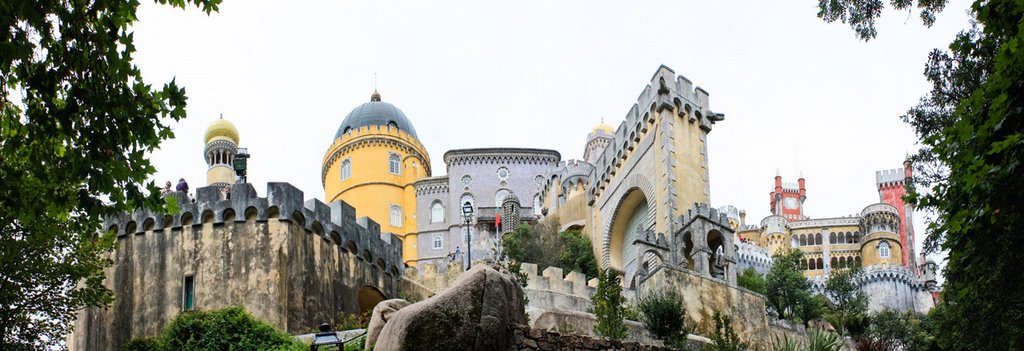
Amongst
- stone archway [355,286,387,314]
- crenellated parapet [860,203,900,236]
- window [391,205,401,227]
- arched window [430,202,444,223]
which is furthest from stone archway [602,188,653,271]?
crenellated parapet [860,203,900,236]

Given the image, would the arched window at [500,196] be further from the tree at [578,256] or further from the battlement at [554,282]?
the battlement at [554,282]

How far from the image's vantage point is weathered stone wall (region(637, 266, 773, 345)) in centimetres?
3291

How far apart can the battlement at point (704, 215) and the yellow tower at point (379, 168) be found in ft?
115

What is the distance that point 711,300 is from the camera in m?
33.5

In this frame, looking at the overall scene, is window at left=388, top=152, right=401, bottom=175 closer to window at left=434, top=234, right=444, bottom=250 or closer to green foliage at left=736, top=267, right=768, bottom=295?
window at left=434, top=234, right=444, bottom=250

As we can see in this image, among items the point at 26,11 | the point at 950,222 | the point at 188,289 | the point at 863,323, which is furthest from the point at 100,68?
the point at 863,323

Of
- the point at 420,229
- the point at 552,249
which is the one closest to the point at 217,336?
the point at 552,249

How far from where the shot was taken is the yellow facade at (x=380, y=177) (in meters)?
72.1

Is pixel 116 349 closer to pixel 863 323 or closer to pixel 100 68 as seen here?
pixel 100 68

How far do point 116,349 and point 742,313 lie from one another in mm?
17573

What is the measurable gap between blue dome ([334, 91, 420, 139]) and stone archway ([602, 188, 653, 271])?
30.9 m

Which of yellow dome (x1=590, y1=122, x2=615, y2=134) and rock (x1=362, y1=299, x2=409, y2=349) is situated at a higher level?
yellow dome (x1=590, y1=122, x2=615, y2=134)

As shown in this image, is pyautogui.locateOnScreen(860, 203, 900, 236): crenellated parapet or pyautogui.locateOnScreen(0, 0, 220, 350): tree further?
pyautogui.locateOnScreen(860, 203, 900, 236): crenellated parapet

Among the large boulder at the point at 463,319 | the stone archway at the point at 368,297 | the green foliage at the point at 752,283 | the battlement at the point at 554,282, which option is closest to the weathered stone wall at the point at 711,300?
the battlement at the point at 554,282
